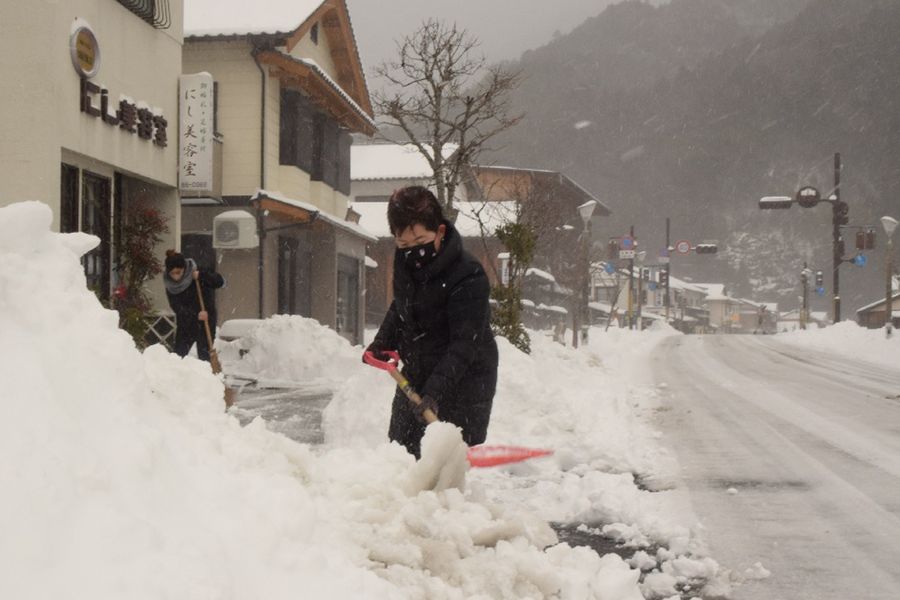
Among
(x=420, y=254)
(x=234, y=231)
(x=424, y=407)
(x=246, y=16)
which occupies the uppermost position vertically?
(x=246, y=16)

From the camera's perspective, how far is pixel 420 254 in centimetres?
360

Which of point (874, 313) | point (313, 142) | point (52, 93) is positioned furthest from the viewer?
point (874, 313)

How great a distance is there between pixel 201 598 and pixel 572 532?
2.80m

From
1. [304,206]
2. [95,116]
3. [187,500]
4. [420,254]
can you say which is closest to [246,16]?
[304,206]

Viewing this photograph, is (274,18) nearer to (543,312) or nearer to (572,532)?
(572,532)

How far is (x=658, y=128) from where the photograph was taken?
417 feet

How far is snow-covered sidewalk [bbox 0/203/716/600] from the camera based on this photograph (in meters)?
2.02

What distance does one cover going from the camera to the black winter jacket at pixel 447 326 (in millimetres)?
3520

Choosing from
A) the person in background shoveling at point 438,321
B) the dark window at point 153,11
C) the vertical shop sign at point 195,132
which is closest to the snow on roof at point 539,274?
the vertical shop sign at point 195,132

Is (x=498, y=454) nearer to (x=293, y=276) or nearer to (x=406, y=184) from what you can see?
(x=293, y=276)

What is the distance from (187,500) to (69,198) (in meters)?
8.78

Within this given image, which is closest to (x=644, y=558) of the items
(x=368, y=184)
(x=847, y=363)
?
(x=847, y=363)

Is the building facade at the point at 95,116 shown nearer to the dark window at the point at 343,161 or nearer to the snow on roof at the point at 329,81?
the snow on roof at the point at 329,81

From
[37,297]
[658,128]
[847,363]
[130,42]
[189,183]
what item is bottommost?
[847,363]
